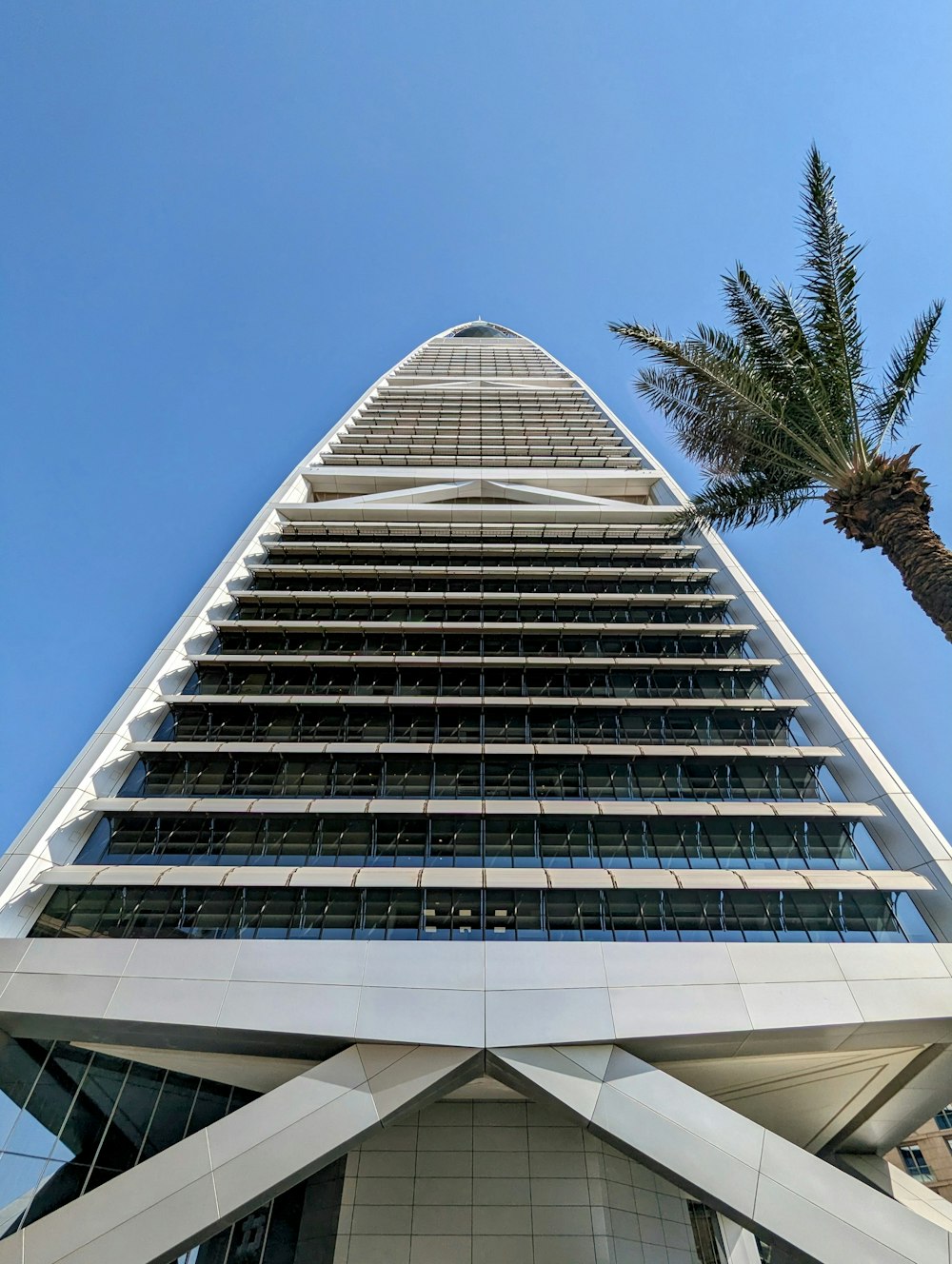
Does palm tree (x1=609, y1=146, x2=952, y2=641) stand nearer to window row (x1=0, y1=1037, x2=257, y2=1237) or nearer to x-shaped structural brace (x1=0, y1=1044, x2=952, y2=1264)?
x-shaped structural brace (x1=0, y1=1044, x2=952, y2=1264)

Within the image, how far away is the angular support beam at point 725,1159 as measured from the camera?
915cm

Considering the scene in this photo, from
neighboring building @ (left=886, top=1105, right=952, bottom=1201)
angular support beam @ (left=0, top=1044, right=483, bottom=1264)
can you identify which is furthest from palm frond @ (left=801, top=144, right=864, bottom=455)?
neighboring building @ (left=886, top=1105, right=952, bottom=1201)

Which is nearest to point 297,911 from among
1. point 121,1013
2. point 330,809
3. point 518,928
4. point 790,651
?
point 330,809

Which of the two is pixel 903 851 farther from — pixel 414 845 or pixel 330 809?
pixel 330 809

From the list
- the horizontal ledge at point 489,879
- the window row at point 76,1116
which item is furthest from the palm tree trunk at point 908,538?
the window row at point 76,1116

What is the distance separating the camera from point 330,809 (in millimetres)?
15961

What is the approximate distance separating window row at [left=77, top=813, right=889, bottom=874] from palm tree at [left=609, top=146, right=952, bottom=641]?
6442 mm

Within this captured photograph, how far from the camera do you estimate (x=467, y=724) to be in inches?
757

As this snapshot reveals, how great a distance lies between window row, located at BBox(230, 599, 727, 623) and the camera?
23000mm

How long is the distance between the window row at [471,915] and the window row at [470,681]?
6.84 metres

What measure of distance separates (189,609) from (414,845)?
11462 millimetres

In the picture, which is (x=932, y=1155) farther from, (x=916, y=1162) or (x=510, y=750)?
(x=510, y=750)

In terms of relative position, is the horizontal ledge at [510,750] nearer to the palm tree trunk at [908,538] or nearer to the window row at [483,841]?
the window row at [483,841]

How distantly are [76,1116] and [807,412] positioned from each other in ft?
62.4
